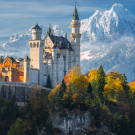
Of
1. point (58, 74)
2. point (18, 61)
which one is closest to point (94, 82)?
point (58, 74)

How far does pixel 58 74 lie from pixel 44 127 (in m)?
21.9

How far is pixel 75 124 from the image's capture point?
3401 inches

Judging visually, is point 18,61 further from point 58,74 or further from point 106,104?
point 106,104

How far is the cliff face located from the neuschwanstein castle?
14.2 m

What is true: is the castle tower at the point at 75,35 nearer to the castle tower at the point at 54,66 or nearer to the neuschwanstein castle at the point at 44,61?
the neuschwanstein castle at the point at 44,61

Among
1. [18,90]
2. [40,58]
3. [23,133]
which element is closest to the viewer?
[23,133]

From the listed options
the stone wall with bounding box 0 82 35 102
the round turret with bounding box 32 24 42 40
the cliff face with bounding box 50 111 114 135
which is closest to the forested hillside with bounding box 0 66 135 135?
the cliff face with bounding box 50 111 114 135

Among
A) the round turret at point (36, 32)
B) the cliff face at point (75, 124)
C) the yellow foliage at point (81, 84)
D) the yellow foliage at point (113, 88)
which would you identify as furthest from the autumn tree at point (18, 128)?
the round turret at point (36, 32)

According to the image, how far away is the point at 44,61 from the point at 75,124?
23.8m

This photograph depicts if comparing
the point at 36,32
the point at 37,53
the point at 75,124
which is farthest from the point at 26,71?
the point at 75,124

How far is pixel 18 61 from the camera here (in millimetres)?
97438

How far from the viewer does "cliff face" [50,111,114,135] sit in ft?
280

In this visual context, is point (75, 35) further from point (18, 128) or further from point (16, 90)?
point (18, 128)

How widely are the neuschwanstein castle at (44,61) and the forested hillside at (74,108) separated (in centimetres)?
723
